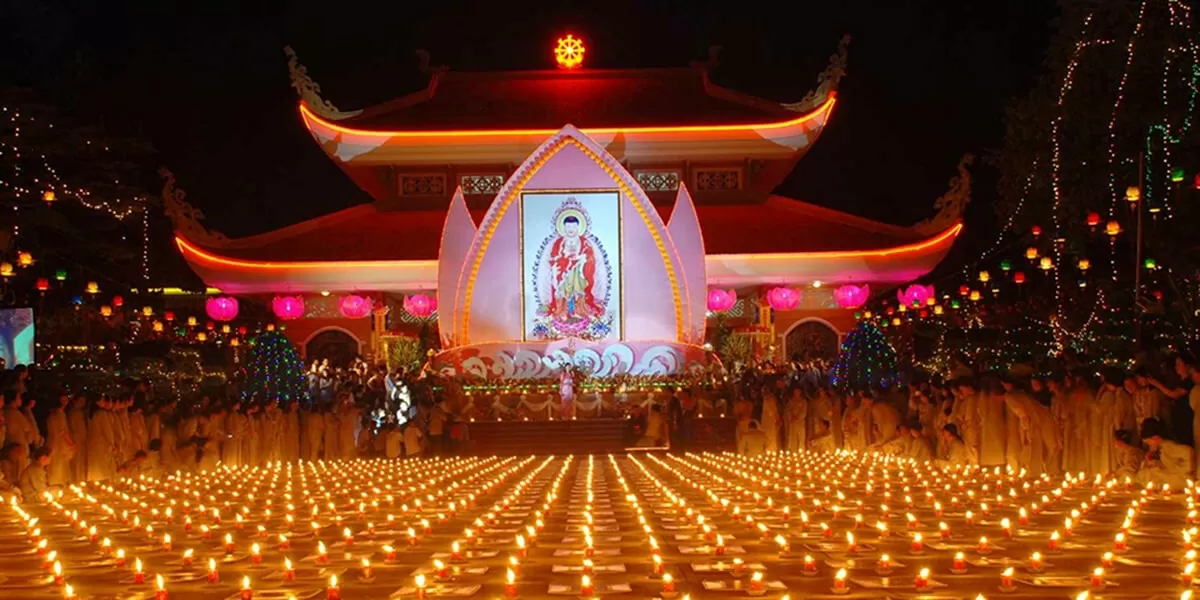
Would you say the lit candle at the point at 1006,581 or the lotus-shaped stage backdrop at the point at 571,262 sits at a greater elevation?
the lotus-shaped stage backdrop at the point at 571,262

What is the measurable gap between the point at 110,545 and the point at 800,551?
3.87 m

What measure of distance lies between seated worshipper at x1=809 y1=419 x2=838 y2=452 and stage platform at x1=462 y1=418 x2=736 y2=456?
5.29ft

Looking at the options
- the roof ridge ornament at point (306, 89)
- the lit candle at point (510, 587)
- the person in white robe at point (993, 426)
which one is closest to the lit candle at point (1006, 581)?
the lit candle at point (510, 587)

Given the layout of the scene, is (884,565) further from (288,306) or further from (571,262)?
(288,306)

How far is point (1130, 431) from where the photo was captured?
12.7m

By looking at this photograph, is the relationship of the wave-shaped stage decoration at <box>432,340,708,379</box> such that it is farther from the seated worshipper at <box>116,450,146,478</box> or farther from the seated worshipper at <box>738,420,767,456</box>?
the seated worshipper at <box>116,450,146,478</box>

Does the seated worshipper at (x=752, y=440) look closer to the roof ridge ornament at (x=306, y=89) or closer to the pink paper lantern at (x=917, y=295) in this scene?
the pink paper lantern at (x=917, y=295)

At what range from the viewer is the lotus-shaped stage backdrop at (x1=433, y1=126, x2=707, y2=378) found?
25.9m

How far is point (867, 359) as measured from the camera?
22.0 metres

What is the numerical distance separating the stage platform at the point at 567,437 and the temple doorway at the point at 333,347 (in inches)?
269

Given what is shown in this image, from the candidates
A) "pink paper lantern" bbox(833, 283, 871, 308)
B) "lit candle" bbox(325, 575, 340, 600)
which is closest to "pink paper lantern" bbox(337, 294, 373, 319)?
"pink paper lantern" bbox(833, 283, 871, 308)

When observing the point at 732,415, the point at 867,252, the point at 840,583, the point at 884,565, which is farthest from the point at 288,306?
the point at 840,583

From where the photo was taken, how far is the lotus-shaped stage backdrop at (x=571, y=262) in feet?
85.0

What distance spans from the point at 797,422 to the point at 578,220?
298 inches
